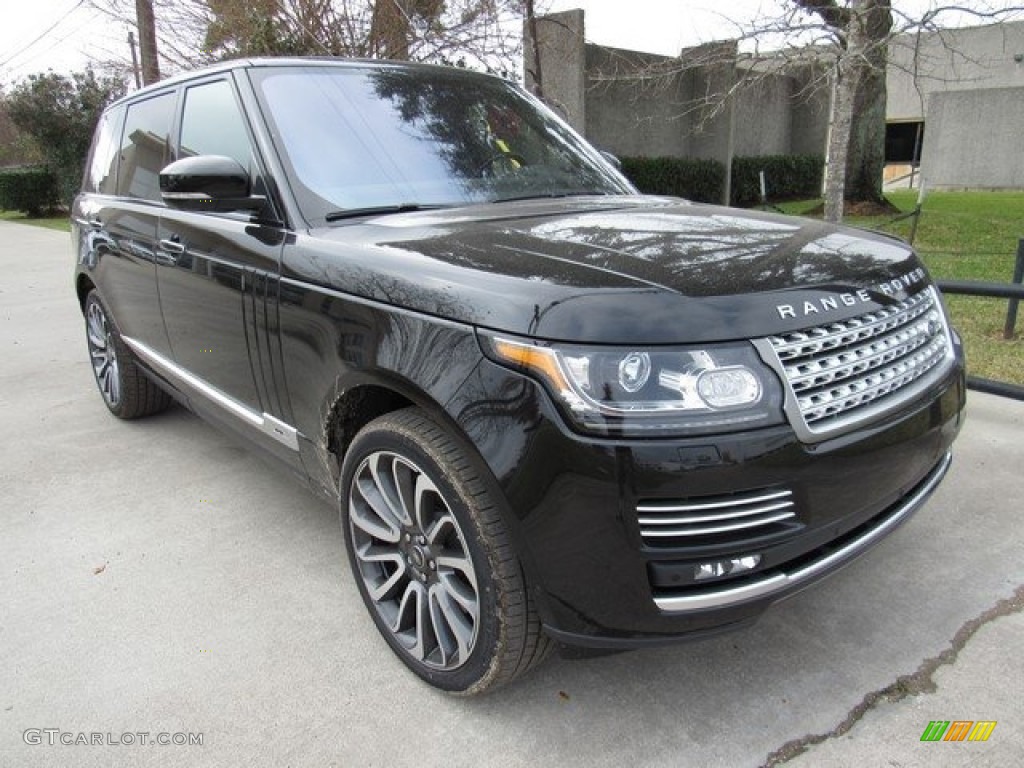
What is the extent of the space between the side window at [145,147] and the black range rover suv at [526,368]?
0.50 meters

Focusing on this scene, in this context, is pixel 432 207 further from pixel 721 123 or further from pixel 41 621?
pixel 721 123

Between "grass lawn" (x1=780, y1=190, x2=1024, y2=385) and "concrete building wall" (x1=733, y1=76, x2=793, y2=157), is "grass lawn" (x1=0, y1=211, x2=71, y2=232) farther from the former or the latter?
"grass lawn" (x1=780, y1=190, x2=1024, y2=385)

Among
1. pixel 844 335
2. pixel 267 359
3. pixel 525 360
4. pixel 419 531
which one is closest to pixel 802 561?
pixel 844 335

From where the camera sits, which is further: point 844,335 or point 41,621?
point 41,621

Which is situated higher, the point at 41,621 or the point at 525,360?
the point at 525,360

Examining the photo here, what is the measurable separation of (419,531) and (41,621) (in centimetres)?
154

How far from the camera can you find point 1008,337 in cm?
551

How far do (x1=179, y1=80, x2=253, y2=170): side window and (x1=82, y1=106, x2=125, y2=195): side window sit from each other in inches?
44.6

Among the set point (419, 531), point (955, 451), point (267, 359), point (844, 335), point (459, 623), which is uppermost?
point (844, 335)

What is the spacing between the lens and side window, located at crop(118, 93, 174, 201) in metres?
3.67

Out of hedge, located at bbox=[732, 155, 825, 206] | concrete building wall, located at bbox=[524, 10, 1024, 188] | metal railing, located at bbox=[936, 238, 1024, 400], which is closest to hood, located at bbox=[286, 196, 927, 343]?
metal railing, located at bbox=[936, 238, 1024, 400]

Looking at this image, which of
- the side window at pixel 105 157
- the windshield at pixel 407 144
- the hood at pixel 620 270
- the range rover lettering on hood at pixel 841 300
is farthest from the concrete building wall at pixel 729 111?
the range rover lettering on hood at pixel 841 300

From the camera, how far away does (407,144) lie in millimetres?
2924

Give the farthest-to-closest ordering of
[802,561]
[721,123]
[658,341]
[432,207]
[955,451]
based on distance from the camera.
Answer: [721,123], [955,451], [432,207], [802,561], [658,341]
